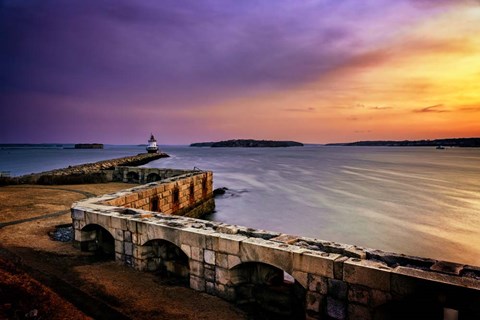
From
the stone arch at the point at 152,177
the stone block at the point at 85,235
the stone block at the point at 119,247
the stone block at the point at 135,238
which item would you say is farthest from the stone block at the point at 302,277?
the stone arch at the point at 152,177

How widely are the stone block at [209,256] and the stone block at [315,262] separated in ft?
5.27

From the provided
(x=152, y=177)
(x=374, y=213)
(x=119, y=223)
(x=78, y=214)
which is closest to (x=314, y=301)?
(x=119, y=223)

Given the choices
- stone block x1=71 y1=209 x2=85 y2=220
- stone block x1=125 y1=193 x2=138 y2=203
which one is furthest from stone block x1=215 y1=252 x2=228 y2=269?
stone block x1=125 y1=193 x2=138 y2=203

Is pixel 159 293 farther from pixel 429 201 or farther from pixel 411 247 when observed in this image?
pixel 429 201

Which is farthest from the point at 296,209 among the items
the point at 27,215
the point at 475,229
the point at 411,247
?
the point at 27,215

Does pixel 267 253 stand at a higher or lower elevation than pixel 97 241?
higher

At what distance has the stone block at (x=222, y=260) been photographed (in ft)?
18.2

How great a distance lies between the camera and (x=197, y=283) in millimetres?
5949

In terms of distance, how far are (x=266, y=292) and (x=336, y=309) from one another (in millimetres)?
1345

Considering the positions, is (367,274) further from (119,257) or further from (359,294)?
(119,257)

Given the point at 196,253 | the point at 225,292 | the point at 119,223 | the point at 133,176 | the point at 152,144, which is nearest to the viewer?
the point at 225,292

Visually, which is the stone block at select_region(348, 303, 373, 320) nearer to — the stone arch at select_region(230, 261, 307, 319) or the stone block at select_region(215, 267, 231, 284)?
the stone arch at select_region(230, 261, 307, 319)

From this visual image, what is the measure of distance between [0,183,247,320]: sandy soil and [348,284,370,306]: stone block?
1.82 meters

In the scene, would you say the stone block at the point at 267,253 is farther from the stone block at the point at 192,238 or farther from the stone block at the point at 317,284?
the stone block at the point at 192,238
